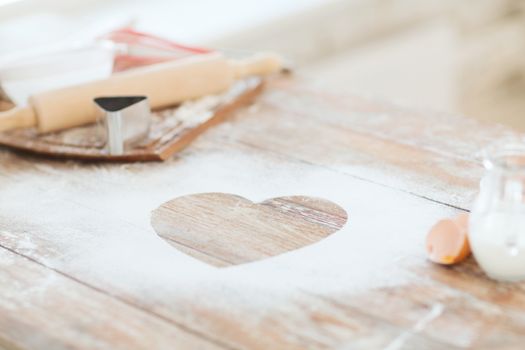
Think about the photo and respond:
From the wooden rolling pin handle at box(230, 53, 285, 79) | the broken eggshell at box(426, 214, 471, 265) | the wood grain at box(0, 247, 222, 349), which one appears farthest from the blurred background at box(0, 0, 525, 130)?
the wood grain at box(0, 247, 222, 349)

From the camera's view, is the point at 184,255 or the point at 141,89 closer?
the point at 184,255

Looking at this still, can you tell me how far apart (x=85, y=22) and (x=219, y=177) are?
945mm

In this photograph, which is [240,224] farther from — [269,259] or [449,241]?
[449,241]

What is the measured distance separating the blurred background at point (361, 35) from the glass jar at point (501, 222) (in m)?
0.65

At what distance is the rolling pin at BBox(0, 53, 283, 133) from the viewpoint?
4.48ft

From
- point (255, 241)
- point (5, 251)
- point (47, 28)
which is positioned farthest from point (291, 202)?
point (47, 28)

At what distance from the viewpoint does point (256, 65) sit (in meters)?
1.57

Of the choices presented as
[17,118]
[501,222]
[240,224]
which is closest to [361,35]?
[17,118]

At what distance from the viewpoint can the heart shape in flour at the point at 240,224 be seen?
1047mm

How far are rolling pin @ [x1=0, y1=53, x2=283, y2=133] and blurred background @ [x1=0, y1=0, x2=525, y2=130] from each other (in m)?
0.20

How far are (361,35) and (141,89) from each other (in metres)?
1.22

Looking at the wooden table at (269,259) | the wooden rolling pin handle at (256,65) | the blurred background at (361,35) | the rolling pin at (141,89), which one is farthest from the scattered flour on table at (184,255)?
the blurred background at (361,35)

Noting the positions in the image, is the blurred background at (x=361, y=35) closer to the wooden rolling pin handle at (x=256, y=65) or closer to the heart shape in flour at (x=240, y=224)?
the wooden rolling pin handle at (x=256, y=65)

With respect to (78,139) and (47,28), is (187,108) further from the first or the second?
(47,28)
